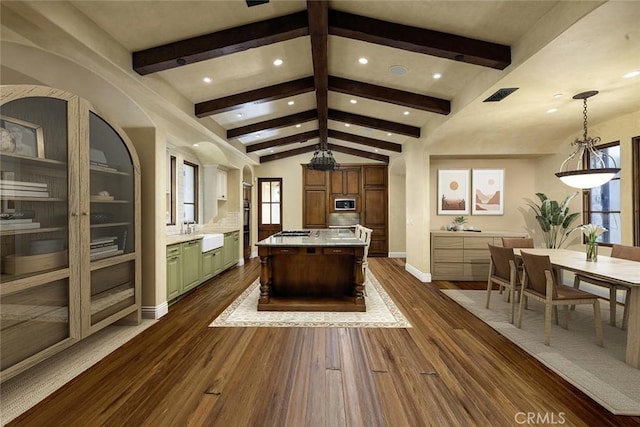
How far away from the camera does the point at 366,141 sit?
685cm

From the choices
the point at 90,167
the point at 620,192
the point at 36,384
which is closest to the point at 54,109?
the point at 90,167

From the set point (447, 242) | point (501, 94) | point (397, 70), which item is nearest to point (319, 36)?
point (397, 70)

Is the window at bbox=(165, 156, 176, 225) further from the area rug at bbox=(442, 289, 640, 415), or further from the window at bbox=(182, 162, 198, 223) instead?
the area rug at bbox=(442, 289, 640, 415)

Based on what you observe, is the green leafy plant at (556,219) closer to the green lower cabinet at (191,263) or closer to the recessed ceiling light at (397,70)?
the recessed ceiling light at (397,70)

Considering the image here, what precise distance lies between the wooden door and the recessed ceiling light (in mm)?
5371

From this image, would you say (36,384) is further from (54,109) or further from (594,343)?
(594,343)

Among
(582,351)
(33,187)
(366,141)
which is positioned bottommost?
(582,351)

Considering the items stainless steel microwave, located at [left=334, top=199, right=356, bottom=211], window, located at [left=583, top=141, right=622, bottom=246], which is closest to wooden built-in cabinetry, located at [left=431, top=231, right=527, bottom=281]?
window, located at [left=583, top=141, right=622, bottom=246]

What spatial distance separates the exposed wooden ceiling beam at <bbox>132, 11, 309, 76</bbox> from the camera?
2662mm

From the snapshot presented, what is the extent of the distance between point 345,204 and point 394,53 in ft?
17.4

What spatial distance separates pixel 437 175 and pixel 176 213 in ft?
17.1

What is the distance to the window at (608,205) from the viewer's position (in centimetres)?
424

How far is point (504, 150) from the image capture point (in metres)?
5.25

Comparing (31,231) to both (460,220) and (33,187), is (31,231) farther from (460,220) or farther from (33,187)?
(460,220)
